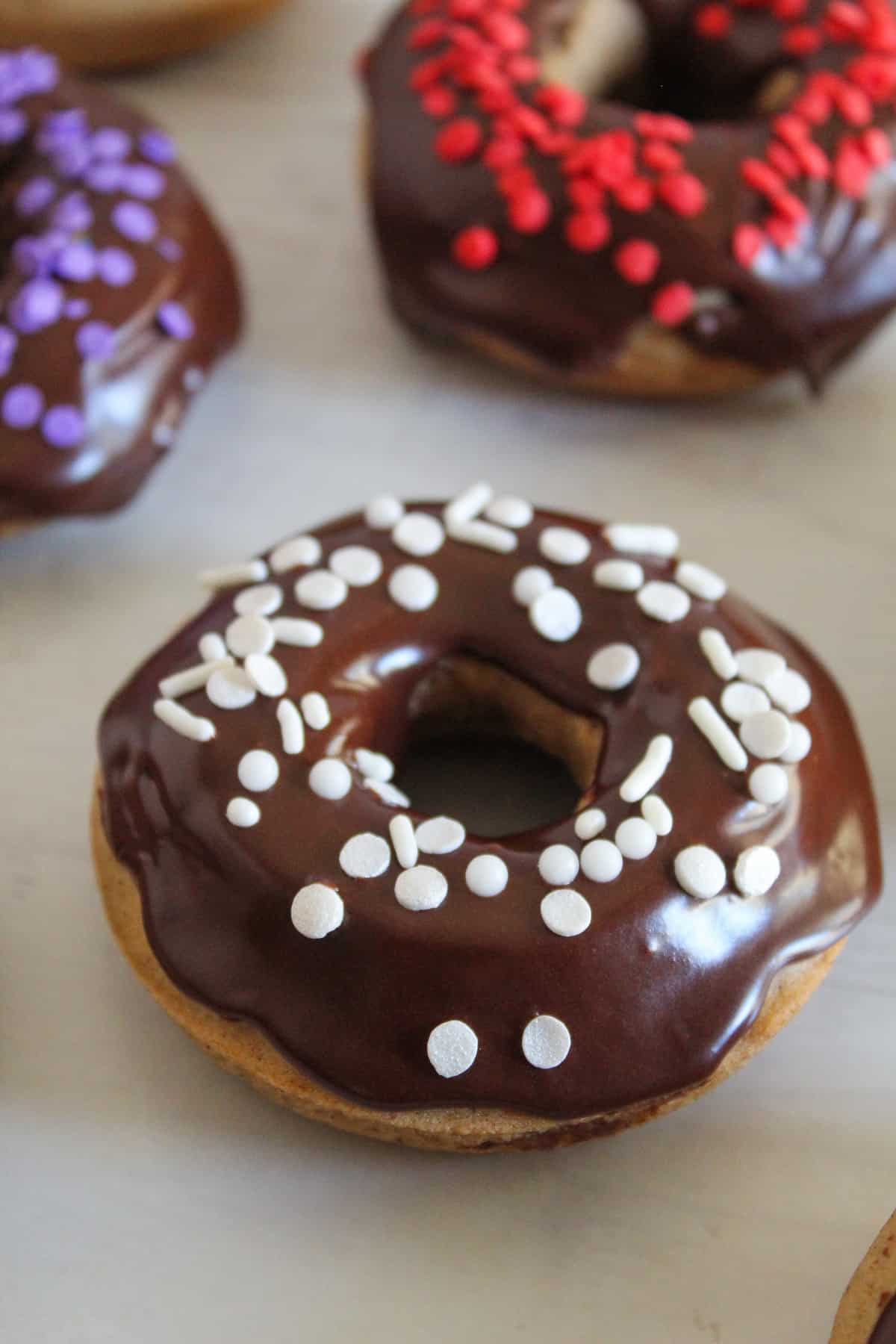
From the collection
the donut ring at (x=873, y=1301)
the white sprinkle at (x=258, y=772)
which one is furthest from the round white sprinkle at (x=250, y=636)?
the donut ring at (x=873, y=1301)

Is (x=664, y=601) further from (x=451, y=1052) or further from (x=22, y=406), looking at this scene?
(x=22, y=406)

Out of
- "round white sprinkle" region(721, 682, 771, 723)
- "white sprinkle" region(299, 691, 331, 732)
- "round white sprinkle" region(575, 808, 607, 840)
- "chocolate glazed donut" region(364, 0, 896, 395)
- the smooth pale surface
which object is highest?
"chocolate glazed donut" region(364, 0, 896, 395)

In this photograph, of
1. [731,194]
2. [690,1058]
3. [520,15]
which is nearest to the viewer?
[690,1058]

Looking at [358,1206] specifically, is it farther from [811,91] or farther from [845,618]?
[811,91]

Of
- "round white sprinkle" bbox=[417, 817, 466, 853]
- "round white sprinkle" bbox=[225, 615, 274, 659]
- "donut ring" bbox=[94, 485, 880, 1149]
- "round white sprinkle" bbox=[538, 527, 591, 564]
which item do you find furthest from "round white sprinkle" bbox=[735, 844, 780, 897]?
"round white sprinkle" bbox=[225, 615, 274, 659]

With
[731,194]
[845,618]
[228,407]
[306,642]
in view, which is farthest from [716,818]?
[228,407]

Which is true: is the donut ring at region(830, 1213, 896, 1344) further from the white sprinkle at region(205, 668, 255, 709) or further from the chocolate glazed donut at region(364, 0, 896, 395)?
the chocolate glazed donut at region(364, 0, 896, 395)

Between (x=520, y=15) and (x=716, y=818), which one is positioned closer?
(x=716, y=818)

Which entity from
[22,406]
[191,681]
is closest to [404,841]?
[191,681]
